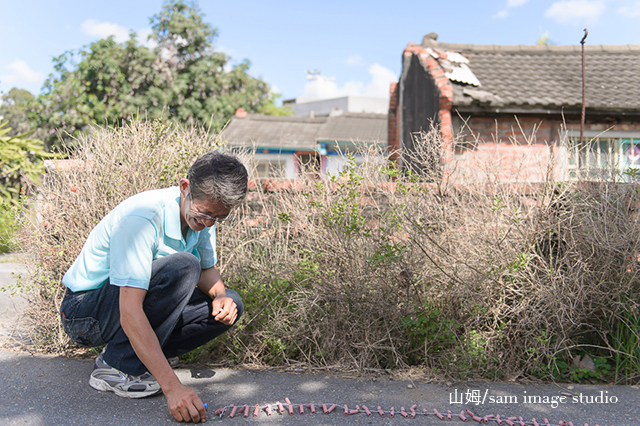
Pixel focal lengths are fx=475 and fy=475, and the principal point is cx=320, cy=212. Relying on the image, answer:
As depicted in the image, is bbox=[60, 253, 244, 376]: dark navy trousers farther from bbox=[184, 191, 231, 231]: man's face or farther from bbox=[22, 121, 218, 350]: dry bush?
bbox=[22, 121, 218, 350]: dry bush

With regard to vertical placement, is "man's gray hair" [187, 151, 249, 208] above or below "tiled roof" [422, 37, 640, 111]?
below

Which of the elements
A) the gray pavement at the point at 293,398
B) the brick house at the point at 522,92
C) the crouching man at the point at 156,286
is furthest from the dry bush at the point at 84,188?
the brick house at the point at 522,92

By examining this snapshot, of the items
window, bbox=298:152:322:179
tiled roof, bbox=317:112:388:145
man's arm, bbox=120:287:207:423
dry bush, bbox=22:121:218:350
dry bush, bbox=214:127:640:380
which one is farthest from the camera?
tiled roof, bbox=317:112:388:145

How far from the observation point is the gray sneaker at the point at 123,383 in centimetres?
267

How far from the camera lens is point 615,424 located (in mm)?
2506

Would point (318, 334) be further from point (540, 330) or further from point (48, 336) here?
point (48, 336)

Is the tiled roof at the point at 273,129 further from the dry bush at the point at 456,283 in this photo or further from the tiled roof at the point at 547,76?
the dry bush at the point at 456,283

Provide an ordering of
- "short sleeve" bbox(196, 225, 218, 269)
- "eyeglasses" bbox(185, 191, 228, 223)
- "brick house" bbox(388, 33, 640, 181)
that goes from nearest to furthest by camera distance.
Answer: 1. "eyeglasses" bbox(185, 191, 228, 223)
2. "short sleeve" bbox(196, 225, 218, 269)
3. "brick house" bbox(388, 33, 640, 181)

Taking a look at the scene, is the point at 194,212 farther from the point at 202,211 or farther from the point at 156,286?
the point at 156,286

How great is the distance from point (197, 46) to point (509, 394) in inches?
764

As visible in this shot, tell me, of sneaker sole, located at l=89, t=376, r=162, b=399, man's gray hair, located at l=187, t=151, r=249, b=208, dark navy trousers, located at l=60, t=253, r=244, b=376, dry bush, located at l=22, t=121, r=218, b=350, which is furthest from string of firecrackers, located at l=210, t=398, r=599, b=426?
dry bush, located at l=22, t=121, r=218, b=350

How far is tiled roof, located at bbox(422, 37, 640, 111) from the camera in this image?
8.27 m

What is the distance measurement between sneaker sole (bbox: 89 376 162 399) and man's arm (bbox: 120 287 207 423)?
0.48 m

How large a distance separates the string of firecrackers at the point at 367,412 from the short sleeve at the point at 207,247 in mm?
854
